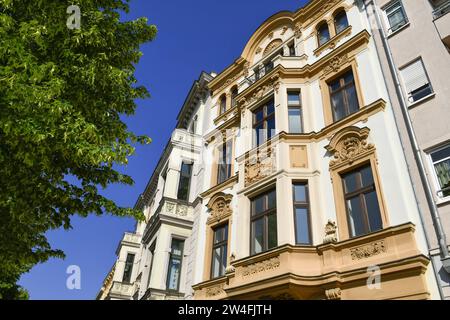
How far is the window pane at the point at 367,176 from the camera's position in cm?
986

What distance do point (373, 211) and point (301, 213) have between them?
2266 millimetres

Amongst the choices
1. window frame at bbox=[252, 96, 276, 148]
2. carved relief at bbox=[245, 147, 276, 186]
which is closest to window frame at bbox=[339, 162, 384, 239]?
carved relief at bbox=[245, 147, 276, 186]

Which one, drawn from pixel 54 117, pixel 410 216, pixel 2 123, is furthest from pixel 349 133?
pixel 2 123

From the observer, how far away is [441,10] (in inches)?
403

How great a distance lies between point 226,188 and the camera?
14.6m

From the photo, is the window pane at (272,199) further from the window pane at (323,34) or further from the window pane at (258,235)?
the window pane at (323,34)

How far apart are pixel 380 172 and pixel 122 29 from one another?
8.00m

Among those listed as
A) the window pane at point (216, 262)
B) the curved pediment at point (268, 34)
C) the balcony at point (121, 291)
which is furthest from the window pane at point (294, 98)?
the balcony at point (121, 291)

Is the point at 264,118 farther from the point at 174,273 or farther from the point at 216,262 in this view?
the point at 174,273

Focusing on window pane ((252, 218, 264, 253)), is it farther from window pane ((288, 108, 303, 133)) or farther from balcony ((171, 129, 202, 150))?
balcony ((171, 129, 202, 150))

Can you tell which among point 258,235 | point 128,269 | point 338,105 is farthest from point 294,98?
point 128,269

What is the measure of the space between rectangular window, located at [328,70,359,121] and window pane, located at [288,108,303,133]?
1319 millimetres

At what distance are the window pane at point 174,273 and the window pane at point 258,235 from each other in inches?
215
